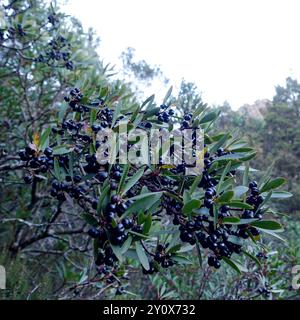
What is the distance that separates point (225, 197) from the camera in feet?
3.88

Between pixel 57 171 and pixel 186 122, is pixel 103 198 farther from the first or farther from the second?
pixel 186 122

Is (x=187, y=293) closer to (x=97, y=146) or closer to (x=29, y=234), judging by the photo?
(x=29, y=234)

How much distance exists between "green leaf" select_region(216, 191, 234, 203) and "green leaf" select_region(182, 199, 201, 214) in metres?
0.09

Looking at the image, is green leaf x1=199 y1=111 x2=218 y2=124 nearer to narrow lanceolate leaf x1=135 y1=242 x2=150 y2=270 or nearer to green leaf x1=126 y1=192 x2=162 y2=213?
green leaf x1=126 y1=192 x2=162 y2=213

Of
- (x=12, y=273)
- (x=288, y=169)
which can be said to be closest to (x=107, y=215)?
(x=12, y=273)

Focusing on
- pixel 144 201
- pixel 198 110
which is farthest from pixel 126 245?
pixel 198 110

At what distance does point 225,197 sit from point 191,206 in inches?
4.7

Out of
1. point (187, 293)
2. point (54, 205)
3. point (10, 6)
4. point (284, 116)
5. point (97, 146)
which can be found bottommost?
point (187, 293)

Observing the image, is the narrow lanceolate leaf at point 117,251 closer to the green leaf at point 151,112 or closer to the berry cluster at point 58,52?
the green leaf at point 151,112

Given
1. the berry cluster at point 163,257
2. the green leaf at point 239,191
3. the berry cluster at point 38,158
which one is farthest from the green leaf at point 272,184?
the berry cluster at point 38,158

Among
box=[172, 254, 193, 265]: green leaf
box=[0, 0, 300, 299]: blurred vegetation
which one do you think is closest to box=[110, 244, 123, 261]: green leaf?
box=[172, 254, 193, 265]: green leaf

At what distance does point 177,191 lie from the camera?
1333 mm

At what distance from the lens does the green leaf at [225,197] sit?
3.82 ft
